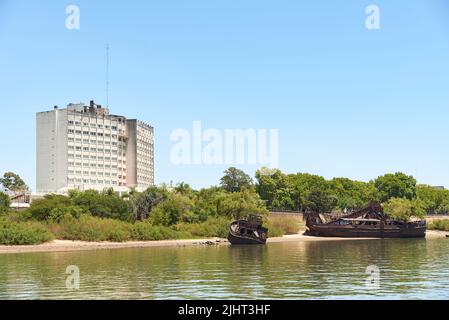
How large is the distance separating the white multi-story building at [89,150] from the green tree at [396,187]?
68028 millimetres

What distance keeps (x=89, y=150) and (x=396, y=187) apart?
8765 centimetres

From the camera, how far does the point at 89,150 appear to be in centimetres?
17588

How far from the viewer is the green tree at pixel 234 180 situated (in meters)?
154

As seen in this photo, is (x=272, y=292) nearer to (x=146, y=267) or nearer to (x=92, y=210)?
(x=146, y=267)

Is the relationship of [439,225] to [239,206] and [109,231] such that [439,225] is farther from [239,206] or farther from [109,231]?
[109,231]

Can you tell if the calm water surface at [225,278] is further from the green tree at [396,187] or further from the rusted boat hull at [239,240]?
the green tree at [396,187]

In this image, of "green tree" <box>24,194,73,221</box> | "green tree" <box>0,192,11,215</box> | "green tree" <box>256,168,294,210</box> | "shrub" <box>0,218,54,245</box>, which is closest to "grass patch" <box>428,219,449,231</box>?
"green tree" <box>256,168,294,210</box>

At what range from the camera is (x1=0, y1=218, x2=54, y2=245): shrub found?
72.9m

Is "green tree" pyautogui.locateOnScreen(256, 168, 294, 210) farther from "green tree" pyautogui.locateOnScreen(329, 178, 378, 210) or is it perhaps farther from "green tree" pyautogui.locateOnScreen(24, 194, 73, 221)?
"green tree" pyautogui.locateOnScreen(24, 194, 73, 221)

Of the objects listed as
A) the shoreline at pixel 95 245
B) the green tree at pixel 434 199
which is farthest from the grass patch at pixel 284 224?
the green tree at pixel 434 199

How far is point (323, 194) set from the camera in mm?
149250
